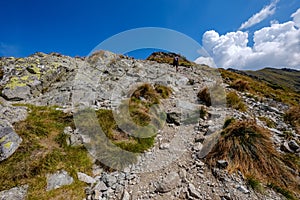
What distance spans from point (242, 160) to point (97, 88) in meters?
9.70

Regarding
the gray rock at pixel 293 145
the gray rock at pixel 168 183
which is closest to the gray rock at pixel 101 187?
the gray rock at pixel 168 183

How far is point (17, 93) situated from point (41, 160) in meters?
7.77

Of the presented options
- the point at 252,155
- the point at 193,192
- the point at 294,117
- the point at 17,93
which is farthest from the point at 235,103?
the point at 17,93

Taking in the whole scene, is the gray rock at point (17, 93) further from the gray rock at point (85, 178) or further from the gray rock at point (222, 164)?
the gray rock at point (222, 164)

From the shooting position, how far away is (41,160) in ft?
16.3

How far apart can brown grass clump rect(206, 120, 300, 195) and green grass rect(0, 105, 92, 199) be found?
4237mm

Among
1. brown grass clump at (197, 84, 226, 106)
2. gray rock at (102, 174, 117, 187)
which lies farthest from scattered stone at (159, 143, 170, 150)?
brown grass clump at (197, 84, 226, 106)

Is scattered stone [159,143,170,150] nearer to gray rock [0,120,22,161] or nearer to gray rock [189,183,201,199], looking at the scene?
gray rock [189,183,201,199]

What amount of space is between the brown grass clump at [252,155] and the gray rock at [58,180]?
4358 millimetres

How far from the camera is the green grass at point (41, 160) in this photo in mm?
4371

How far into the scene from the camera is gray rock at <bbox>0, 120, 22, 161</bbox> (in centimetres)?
503

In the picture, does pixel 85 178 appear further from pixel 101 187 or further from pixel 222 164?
pixel 222 164

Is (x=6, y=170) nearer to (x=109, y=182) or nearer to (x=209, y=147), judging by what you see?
(x=109, y=182)

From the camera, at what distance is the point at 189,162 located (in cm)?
559
